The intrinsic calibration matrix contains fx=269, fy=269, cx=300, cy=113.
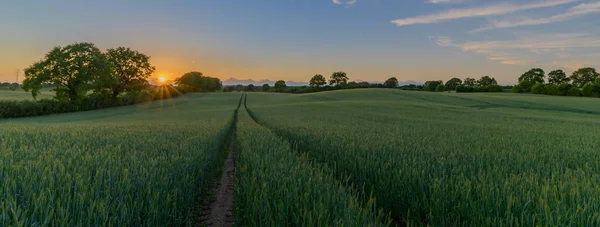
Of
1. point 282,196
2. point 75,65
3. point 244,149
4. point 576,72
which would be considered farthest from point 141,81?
point 576,72

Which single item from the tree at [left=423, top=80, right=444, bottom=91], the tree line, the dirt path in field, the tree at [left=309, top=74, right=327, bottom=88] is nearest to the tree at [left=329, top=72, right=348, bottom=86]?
the tree at [left=309, top=74, right=327, bottom=88]

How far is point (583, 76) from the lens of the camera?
109 meters

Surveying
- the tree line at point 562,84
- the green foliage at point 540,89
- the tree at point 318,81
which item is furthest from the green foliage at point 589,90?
the tree at point 318,81

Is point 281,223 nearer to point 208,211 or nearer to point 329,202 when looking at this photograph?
point 329,202

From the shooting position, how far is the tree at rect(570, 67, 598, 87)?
10688 cm

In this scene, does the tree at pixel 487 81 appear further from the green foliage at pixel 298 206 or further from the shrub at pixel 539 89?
the green foliage at pixel 298 206

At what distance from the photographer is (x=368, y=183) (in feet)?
15.4

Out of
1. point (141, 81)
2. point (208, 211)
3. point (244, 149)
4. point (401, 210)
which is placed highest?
point (141, 81)

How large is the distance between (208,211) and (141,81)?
5788 cm

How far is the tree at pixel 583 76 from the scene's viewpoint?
10688 centimetres

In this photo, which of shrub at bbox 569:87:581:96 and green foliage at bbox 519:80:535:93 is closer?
shrub at bbox 569:87:581:96

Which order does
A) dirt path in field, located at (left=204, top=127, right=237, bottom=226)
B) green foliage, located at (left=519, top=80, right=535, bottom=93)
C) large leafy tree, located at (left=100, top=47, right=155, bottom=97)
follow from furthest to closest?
green foliage, located at (left=519, top=80, right=535, bottom=93) < large leafy tree, located at (left=100, top=47, right=155, bottom=97) < dirt path in field, located at (left=204, top=127, right=237, bottom=226)

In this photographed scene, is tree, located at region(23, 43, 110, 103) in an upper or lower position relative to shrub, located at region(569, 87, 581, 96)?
upper

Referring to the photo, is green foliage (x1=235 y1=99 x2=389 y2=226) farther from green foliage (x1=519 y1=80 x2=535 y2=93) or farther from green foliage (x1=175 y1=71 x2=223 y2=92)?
green foliage (x1=175 y1=71 x2=223 y2=92)
